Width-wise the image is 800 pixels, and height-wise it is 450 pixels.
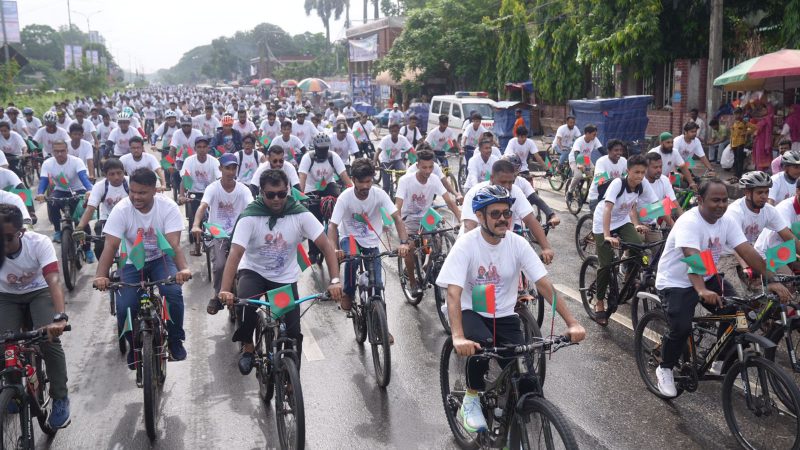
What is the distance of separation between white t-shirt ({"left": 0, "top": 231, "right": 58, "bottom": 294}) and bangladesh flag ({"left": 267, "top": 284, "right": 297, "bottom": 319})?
1609 mm

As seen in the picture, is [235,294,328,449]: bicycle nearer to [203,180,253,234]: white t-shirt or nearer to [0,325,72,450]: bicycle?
[0,325,72,450]: bicycle

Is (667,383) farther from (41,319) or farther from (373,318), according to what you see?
(41,319)

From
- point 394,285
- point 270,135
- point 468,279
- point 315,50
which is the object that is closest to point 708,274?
point 468,279

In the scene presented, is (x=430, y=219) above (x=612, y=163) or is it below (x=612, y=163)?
below

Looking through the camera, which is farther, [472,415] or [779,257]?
[779,257]

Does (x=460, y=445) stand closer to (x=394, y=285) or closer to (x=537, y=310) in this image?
(x=537, y=310)

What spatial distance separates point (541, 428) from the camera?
3.87 metres

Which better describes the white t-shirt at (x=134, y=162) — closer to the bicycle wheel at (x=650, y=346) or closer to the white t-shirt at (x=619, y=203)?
the white t-shirt at (x=619, y=203)

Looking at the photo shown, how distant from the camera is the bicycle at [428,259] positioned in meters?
8.00

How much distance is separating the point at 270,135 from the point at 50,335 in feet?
46.9

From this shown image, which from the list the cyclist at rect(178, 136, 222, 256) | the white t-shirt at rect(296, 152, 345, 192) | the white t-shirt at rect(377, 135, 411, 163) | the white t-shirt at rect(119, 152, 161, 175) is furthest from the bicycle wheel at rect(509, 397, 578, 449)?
the white t-shirt at rect(377, 135, 411, 163)

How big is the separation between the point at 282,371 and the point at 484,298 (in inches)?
57.9

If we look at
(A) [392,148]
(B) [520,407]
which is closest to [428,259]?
(B) [520,407]

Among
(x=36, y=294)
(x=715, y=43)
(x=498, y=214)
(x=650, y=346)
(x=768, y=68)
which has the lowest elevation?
(x=650, y=346)
